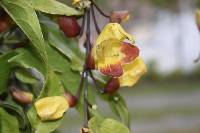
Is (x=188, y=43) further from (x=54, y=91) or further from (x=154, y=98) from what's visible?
(x=54, y=91)

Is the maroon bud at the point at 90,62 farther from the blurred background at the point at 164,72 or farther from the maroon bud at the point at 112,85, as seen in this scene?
the blurred background at the point at 164,72

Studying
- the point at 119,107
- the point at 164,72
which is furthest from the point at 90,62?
the point at 164,72

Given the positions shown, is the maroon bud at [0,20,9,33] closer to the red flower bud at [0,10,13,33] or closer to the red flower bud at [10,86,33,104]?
the red flower bud at [0,10,13,33]

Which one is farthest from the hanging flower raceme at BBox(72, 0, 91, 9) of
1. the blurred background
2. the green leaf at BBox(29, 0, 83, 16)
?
the blurred background

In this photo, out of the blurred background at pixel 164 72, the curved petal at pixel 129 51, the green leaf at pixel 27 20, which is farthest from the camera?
the blurred background at pixel 164 72

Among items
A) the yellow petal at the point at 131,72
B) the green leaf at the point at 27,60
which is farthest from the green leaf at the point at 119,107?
the green leaf at the point at 27,60

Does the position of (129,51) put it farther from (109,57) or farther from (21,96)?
(21,96)
